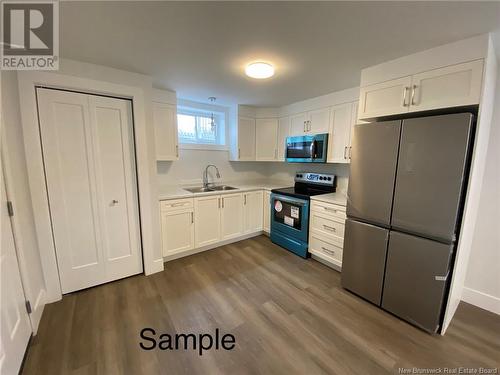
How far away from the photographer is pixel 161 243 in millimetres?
2658

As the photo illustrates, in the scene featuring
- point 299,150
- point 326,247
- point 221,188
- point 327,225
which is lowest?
point 326,247

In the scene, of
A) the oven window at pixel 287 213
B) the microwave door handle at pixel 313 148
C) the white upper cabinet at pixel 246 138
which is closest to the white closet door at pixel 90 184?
the white upper cabinet at pixel 246 138

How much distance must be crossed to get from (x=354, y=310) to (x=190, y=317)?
1547mm

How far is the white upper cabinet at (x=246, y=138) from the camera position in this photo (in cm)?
366

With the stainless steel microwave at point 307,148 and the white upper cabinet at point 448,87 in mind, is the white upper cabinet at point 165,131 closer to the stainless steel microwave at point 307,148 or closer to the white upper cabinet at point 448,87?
the stainless steel microwave at point 307,148

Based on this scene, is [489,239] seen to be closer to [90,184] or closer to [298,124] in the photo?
[298,124]

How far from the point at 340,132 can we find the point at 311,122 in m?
0.52

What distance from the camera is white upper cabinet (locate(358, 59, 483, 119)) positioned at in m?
1.51

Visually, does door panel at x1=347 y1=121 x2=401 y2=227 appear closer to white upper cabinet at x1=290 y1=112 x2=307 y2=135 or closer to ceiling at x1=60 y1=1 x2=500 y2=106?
ceiling at x1=60 y1=1 x2=500 y2=106

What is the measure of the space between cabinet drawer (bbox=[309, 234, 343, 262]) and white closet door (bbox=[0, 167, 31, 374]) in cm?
285

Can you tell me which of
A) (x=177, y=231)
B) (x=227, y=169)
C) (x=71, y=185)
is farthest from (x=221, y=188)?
(x=71, y=185)

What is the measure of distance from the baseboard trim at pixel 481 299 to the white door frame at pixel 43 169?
134 inches

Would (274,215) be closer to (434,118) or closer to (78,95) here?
(434,118)

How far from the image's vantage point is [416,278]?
5.76ft
